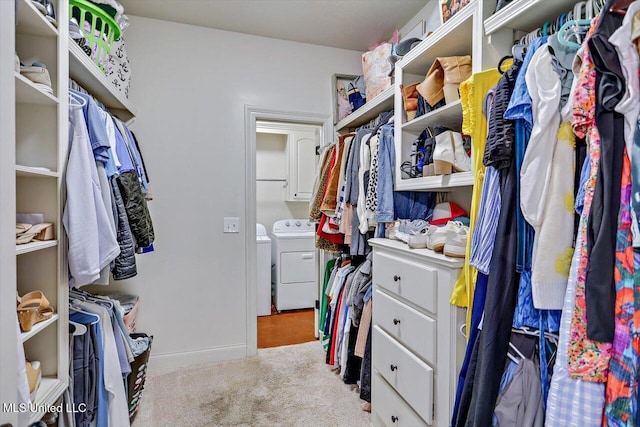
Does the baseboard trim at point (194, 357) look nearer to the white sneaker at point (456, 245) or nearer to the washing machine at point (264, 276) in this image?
the washing machine at point (264, 276)

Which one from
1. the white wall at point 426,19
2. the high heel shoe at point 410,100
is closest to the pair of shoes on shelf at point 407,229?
the high heel shoe at point 410,100

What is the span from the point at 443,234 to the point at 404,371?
2.08 ft

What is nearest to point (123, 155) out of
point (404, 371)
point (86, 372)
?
point (86, 372)

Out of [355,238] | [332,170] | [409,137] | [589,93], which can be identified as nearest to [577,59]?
[589,93]

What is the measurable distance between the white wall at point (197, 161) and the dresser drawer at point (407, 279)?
1.32m

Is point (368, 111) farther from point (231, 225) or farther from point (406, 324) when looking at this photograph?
point (406, 324)

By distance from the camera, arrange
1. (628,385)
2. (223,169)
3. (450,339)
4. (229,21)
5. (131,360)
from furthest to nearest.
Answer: (223,169) → (229,21) → (131,360) → (450,339) → (628,385)

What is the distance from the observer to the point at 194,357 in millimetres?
2523

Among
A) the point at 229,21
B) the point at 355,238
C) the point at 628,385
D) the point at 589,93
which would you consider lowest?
the point at 628,385

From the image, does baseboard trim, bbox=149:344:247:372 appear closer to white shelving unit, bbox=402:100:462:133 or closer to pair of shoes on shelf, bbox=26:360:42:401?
pair of shoes on shelf, bbox=26:360:42:401

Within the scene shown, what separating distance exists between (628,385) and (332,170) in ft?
6.01

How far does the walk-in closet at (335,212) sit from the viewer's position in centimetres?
75

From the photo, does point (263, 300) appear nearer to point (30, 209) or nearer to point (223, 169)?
point (223, 169)

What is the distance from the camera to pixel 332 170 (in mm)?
2311
